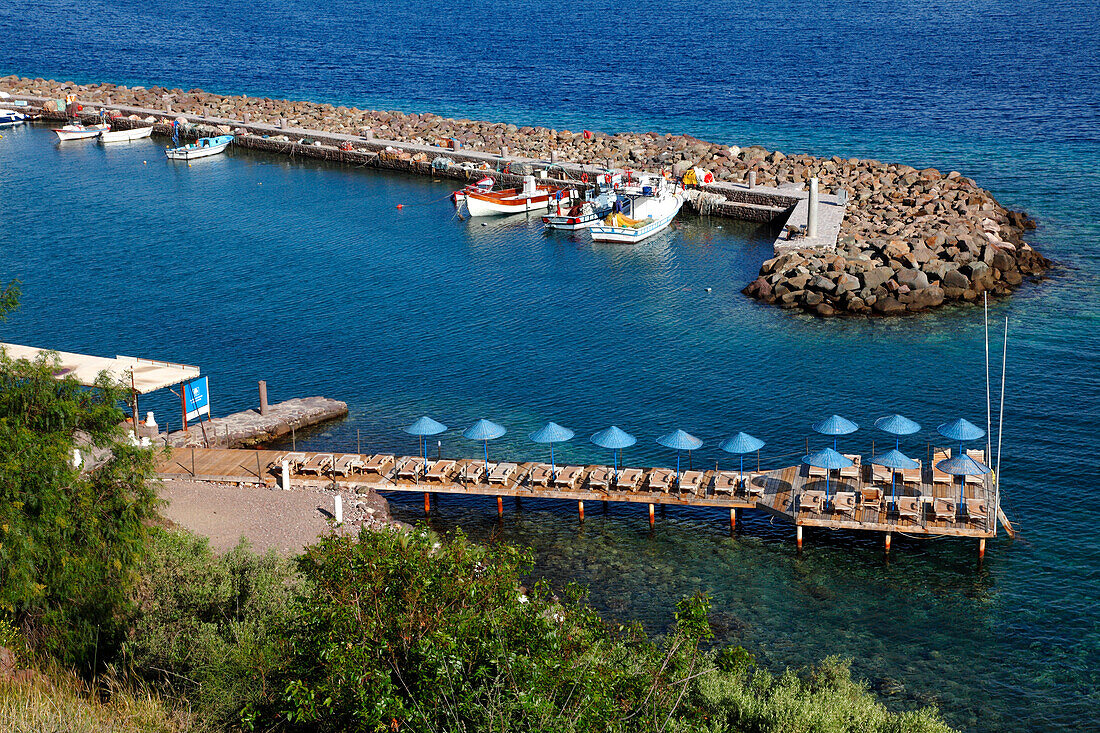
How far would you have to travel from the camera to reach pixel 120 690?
69.8ft

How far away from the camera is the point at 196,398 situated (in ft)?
135

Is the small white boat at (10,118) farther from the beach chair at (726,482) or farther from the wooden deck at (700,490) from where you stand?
the beach chair at (726,482)

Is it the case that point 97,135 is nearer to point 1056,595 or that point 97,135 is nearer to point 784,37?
point 1056,595

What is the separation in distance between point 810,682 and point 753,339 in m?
27.3

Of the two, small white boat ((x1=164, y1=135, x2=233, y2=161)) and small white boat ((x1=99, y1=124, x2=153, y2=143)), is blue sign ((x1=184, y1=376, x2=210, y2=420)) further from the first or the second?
small white boat ((x1=99, y1=124, x2=153, y2=143))

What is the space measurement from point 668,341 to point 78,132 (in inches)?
3013

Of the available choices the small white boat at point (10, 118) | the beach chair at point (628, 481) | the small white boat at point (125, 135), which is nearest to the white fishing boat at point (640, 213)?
the beach chair at point (628, 481)

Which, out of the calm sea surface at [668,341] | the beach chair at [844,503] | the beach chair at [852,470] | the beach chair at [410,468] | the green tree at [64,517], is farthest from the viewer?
the beach chair at [410,468]

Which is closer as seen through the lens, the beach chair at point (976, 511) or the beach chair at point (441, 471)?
the beach chair at point (976, 511)

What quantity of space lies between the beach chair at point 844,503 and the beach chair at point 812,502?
0.42m

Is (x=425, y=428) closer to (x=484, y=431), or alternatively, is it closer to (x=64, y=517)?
(x=484, y=431)

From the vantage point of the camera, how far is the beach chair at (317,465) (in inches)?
1473

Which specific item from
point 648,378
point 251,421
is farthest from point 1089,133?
point 251,421

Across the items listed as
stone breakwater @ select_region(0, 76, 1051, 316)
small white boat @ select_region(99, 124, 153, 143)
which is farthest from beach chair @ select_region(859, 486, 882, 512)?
small white boat @ select_region(99, 124, 153, 143)
